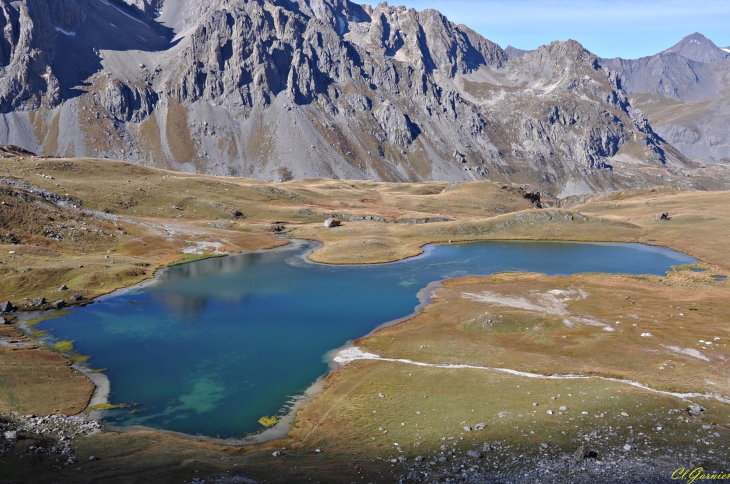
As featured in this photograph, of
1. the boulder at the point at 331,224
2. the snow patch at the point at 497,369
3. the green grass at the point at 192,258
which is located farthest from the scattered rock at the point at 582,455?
the boulder at the point at 331,224

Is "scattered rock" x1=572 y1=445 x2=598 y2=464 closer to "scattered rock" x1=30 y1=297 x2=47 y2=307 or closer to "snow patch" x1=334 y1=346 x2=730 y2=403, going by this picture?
"snow patch" x1=334 y1=346 x2=730 y2=403

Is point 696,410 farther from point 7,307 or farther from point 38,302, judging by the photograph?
point 7,307

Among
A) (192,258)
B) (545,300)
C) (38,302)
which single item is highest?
(192,258)

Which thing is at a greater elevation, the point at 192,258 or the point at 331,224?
the point at 331,224

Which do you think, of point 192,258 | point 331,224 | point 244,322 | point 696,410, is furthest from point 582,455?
point 331,224

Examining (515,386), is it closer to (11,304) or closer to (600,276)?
(600,276)

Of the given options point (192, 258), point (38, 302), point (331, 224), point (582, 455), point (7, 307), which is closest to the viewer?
point (582, 455)

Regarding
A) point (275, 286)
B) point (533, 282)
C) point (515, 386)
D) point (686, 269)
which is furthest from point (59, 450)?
point (686, 269)
